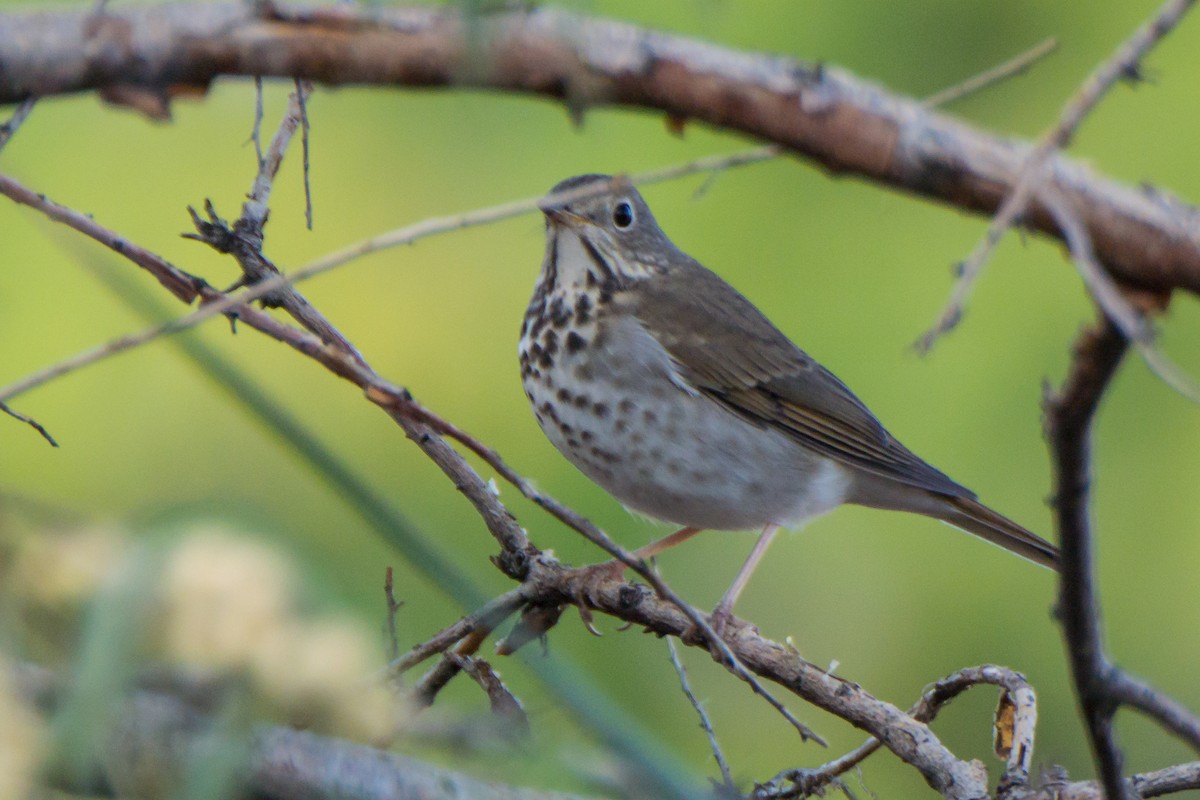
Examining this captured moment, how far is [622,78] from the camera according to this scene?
79 cm

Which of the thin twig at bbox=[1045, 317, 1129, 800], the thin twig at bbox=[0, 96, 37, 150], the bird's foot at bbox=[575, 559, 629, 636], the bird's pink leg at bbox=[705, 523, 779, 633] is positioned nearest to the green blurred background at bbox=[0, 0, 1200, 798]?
the bird's pink leg at bbox=[705, 523, 779, 633]

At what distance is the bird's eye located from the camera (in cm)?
279

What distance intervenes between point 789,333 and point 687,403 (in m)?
0.69

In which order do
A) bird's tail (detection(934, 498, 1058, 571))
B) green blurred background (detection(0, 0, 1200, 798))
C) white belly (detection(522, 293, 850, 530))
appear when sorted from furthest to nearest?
green blurred background (detection(0, 0, 1200, 798))
bird's tail (detection(934, 498, 1058, 571))
white belly (detection(522, 293, 850, 530))

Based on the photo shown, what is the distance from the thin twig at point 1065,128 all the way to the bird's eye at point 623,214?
1985mm

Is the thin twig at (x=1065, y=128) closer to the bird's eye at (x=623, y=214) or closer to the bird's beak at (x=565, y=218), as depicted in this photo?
the bird's beak at (x=565, y=218)

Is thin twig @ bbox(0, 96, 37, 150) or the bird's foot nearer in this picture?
thin twig @ bbox(0, 96, 37, 150)

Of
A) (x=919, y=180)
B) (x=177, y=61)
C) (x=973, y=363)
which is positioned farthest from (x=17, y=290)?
(x=919, y=180)

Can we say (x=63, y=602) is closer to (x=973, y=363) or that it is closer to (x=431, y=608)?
(x=431, y=608)

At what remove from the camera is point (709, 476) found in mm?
2566

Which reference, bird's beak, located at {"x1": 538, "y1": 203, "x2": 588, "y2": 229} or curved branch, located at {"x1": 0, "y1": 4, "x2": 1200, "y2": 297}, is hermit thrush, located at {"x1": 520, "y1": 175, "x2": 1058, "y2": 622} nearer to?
bird's beak, located at {"x1": 538, "y1": 203, "x2": 588, "y2": 229}

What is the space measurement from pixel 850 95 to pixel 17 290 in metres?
2.64

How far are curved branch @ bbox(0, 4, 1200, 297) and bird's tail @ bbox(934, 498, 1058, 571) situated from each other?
6.53ft

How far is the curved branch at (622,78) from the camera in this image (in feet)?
2.54
